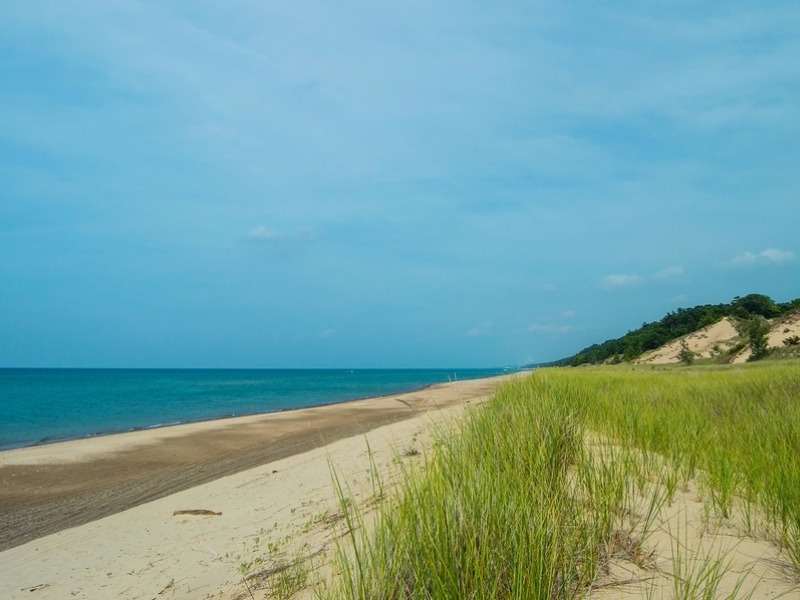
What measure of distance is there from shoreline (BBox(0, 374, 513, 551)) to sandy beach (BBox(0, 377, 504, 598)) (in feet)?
0.12

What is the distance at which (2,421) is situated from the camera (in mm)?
24234

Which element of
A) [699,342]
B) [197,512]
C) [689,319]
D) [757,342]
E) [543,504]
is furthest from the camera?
[689,319]

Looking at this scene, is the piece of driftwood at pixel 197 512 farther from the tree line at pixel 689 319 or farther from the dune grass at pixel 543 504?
the tree line at pixel 689 319

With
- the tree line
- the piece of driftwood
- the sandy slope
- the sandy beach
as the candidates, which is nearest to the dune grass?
the sandy beach

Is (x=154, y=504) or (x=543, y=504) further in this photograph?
(x=154, y=504)

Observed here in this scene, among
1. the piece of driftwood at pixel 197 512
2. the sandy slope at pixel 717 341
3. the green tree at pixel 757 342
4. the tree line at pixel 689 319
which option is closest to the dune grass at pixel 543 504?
the piece of driftwood at pixel 197 512

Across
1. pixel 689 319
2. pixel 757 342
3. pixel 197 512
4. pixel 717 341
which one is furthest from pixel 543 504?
pixel 689 319

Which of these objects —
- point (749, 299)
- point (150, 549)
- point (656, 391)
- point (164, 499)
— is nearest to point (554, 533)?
point (150, 549)

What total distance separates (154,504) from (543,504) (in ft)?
25.5

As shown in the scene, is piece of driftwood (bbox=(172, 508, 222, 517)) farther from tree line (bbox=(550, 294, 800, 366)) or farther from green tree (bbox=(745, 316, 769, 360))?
tree line (bbox=(550, 294, 800, 366))

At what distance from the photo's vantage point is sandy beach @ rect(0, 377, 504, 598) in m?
5.35

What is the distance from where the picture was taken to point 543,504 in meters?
2.96

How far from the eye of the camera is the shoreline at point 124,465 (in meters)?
9.15

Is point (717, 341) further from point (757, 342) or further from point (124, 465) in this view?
point (124, 465)
